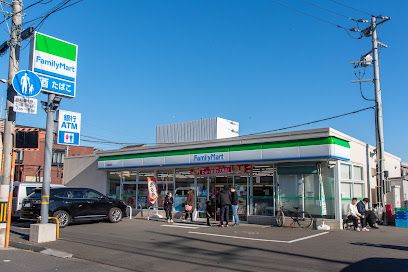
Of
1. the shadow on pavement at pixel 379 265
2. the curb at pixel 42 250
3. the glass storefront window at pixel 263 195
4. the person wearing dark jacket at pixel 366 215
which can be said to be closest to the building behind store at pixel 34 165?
the glass storefront window at pixel 263 195

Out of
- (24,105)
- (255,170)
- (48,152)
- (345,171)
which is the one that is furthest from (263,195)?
(24,105)

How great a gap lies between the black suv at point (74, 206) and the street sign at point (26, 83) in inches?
252

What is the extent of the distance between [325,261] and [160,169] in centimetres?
1427

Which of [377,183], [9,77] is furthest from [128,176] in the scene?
[377,183]

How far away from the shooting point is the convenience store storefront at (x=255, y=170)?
17.6m

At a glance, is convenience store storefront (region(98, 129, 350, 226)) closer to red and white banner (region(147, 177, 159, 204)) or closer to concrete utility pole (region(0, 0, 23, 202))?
red and white banner (region(147, 177, 159, 204))

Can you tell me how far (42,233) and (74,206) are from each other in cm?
510

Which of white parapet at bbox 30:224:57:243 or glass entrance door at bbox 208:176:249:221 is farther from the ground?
glass entrance door at bbox 208:176:249:221

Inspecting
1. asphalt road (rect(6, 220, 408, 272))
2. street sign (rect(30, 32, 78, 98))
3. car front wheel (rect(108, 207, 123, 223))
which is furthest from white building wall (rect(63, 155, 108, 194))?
street sign (rect(30, 32, 78, 98))

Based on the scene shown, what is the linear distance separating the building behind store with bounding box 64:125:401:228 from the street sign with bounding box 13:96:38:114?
949cm

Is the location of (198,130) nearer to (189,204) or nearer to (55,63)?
(189,204)

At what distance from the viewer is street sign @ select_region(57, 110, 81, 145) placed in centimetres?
1396

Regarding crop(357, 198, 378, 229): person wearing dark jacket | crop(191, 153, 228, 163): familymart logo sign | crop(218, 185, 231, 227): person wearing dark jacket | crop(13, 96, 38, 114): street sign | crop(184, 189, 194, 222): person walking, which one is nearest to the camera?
crop(13, 96, 38, 114): street sign

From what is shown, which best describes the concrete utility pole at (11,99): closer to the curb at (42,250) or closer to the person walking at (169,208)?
the curb at (42,250)
